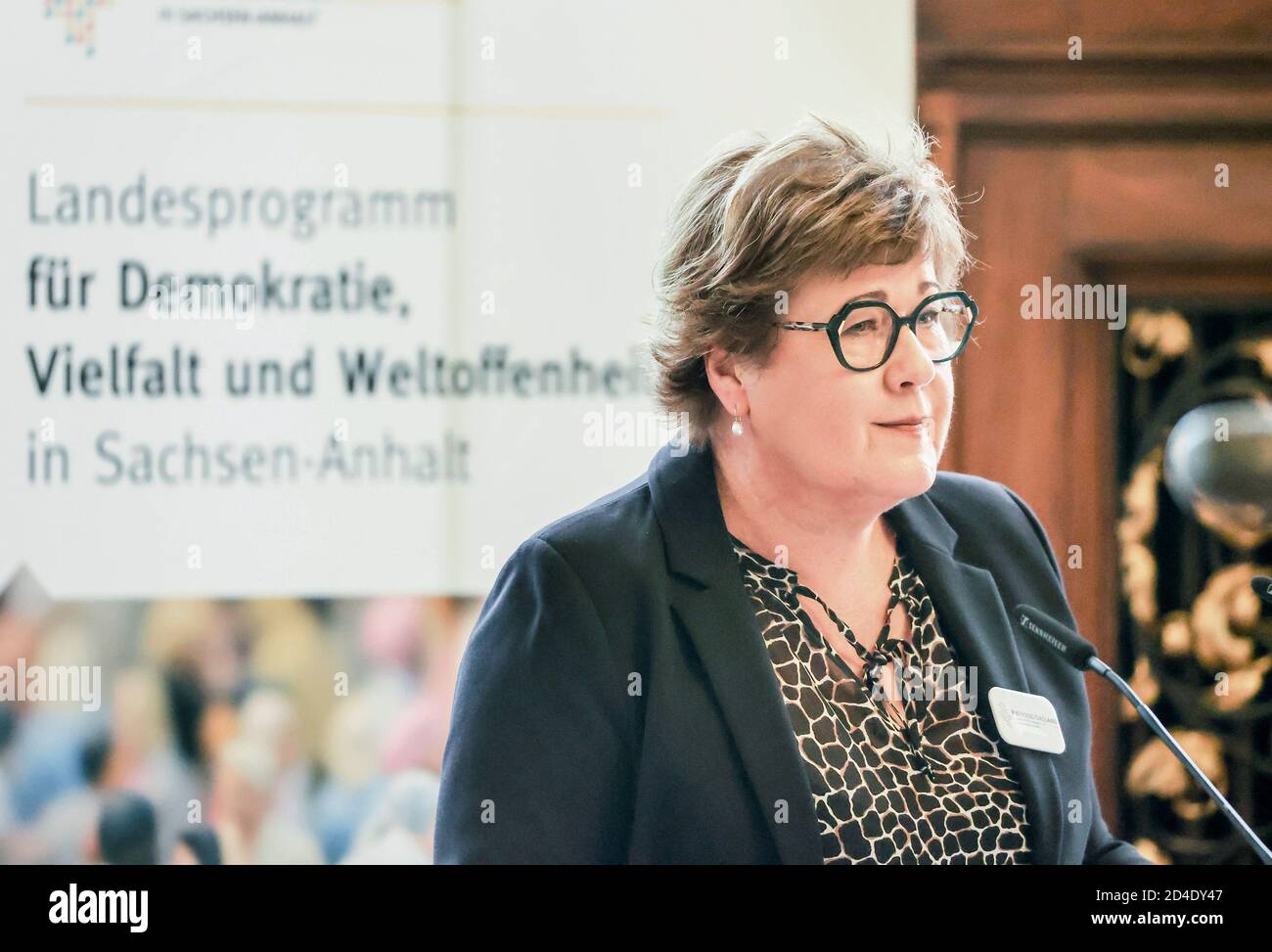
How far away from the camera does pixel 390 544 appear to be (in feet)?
5.94

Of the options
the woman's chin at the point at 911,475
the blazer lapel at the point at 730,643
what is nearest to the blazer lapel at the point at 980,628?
the woman's chin at the point at 911,475

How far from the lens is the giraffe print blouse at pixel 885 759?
113 centimetres

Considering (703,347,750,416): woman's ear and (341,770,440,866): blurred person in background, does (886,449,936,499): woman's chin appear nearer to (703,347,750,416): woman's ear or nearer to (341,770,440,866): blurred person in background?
(703,347,750,416): woman's ear

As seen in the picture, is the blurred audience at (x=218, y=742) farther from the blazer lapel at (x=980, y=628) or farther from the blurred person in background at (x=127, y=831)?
the blazer lapel at (x=980, y=628)

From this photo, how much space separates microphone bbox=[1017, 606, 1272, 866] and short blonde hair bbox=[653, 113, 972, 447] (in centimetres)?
35

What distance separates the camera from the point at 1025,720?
1.20 meters

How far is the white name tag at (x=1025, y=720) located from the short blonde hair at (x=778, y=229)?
385 mm

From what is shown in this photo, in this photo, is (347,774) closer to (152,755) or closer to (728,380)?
(152,755)

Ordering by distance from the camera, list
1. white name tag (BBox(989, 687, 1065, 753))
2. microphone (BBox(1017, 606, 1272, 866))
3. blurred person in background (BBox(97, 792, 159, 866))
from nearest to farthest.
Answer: microphone (BBox(1017, 606, 1272, 866))
white name tag (BBox(989, 687, 1065, 753))
blurred person in background (BBox(97, 792, 159, 866))

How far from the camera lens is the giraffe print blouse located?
113 centimetres

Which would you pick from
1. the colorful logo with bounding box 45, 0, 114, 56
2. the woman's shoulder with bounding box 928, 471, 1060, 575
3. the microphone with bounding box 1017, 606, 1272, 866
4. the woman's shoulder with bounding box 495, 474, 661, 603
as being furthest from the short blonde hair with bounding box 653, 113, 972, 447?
the colorful logo with bounding box 45, 0, 114, 56

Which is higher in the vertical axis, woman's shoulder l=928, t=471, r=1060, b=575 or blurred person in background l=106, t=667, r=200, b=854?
woman's shoulder l=928, t=471, r=1060, b=575
